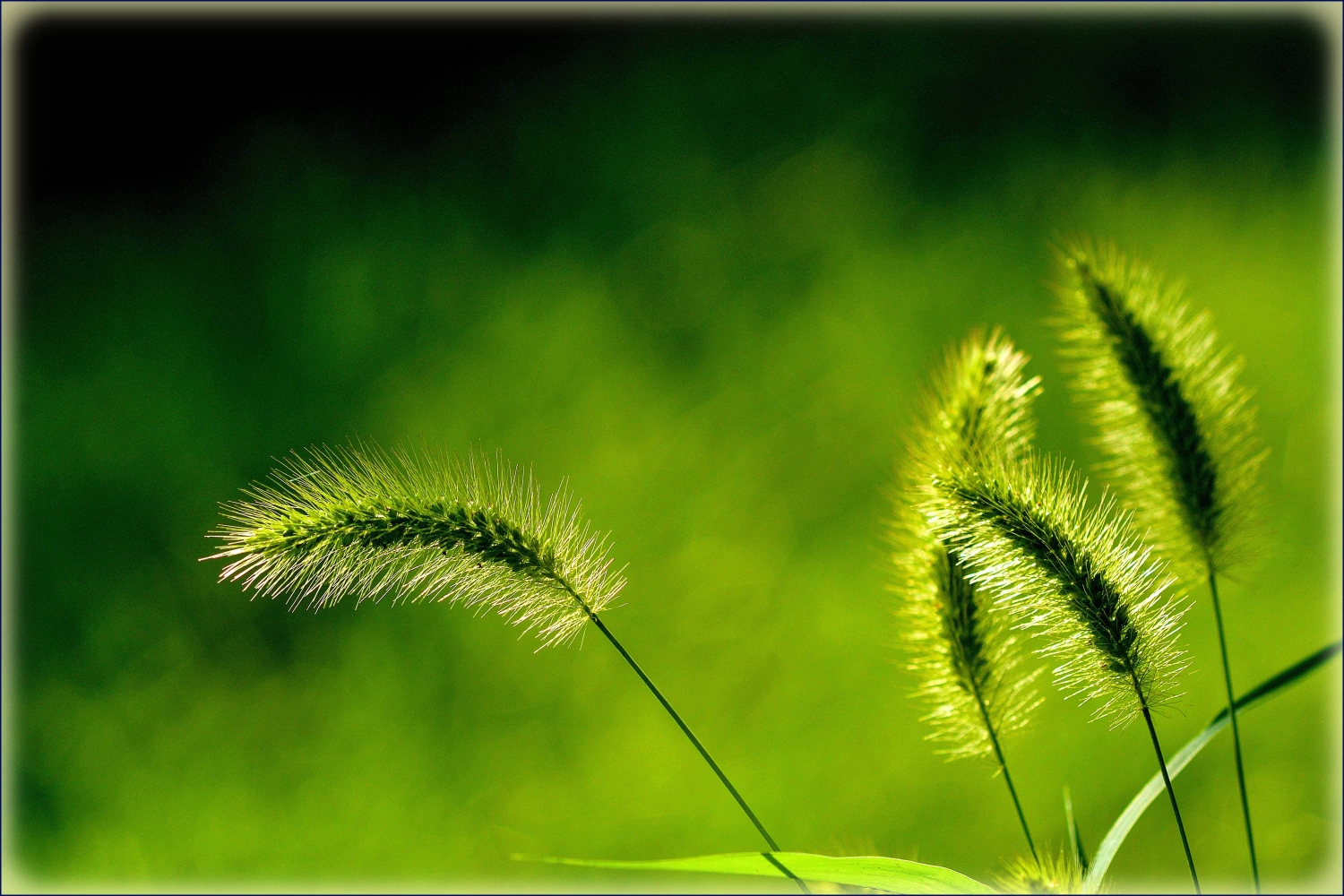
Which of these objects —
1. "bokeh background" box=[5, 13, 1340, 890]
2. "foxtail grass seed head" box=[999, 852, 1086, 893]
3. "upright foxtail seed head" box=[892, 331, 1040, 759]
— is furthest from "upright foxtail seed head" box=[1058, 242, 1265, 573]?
"bokeh background" box=[5, 13, 1340, 890]

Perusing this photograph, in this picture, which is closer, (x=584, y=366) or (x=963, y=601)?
(x=963, y=601)

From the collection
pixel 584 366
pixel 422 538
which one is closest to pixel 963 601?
pixel 422 538

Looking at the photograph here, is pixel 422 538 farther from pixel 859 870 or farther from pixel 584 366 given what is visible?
pixel 584 366

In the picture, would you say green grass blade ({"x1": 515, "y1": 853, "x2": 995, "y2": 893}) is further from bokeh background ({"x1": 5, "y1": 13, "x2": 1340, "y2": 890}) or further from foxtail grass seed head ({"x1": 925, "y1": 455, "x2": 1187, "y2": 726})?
bokeh background ({"x1": 5, "y1": 13, "x2": 1340, "y2": 890})

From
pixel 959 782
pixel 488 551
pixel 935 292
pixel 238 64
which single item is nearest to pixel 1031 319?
pixel 935 292

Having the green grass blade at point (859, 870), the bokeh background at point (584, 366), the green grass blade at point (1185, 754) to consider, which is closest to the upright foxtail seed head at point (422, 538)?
the green grass blade at point (859, 870)
